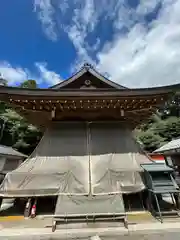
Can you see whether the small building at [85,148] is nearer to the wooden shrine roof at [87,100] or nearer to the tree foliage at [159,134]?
the wooden shrine roof at [87,100]

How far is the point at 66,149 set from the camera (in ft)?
18.0

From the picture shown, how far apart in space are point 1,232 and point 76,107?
380 centimetres

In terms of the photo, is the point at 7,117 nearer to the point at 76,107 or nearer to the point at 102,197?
the point at 76,107

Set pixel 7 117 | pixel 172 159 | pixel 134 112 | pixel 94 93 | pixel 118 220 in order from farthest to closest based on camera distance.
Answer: pixel 7 117 < pixel 172 159 < pixel 134 112 < pixel 94 93 < pixel 118 220

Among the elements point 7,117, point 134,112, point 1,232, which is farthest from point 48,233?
point 7,117

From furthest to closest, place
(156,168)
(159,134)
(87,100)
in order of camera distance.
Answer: (159,134)
(87,100)
(156,168)

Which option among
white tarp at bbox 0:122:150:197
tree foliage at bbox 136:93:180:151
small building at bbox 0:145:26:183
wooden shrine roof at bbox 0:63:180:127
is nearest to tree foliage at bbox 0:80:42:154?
small building at bbox 0:145:26:183

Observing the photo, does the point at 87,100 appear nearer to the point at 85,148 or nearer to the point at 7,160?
the point at 85,148

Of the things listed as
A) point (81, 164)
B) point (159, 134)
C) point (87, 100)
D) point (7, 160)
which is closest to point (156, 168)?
point (81, 164)

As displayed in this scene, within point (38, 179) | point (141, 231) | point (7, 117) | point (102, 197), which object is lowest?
point (141, 231)

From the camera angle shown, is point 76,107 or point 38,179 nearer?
point 38,179

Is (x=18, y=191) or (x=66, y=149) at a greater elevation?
(x=66, y=149)

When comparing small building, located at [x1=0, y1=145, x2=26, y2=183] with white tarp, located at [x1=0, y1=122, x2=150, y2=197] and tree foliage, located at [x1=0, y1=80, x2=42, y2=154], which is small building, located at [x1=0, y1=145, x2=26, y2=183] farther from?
white tarp, located at [x1=0, y1=122, x2=150, y2=197]

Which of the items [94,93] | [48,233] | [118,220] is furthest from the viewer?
[94,93]
